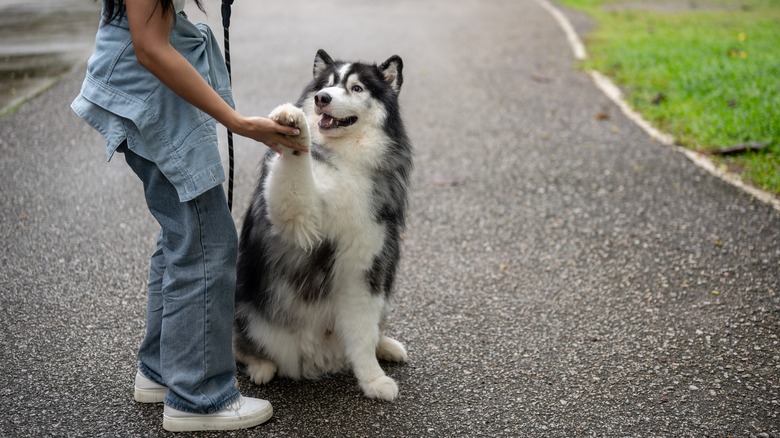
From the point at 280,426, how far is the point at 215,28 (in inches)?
391

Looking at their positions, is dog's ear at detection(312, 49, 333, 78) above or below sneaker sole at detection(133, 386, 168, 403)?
above

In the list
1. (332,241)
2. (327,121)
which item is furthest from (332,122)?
(332,241)

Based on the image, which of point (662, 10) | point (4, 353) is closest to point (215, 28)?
point (662, 10)

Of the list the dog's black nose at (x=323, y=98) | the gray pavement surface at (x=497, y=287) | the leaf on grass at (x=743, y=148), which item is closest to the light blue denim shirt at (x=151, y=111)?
the dog's black nose at (x=323, y=98)

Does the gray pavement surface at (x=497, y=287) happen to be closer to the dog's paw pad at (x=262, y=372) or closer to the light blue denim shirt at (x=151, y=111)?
the dog's paw pad at (x=262, y=372)

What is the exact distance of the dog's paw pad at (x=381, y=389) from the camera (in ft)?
10.6

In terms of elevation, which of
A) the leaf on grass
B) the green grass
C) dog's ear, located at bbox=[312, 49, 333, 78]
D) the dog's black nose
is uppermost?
dog's ear, located at bbox=[312, 49, 333, 78]

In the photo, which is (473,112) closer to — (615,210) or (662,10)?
(615,210)

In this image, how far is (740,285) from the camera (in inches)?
170

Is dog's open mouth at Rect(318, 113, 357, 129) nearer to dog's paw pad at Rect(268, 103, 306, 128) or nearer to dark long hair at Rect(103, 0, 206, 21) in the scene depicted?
dog's paw pad at Rect(268, 103, 306, 128)

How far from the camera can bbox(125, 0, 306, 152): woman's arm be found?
235 cm

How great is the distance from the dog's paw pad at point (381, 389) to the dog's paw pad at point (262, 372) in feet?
1.44

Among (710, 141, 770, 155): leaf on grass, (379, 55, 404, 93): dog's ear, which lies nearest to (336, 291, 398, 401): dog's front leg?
(379, 55, 404, 93): dog's ear

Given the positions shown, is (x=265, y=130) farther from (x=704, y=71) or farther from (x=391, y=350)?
(x=704, y=71)
